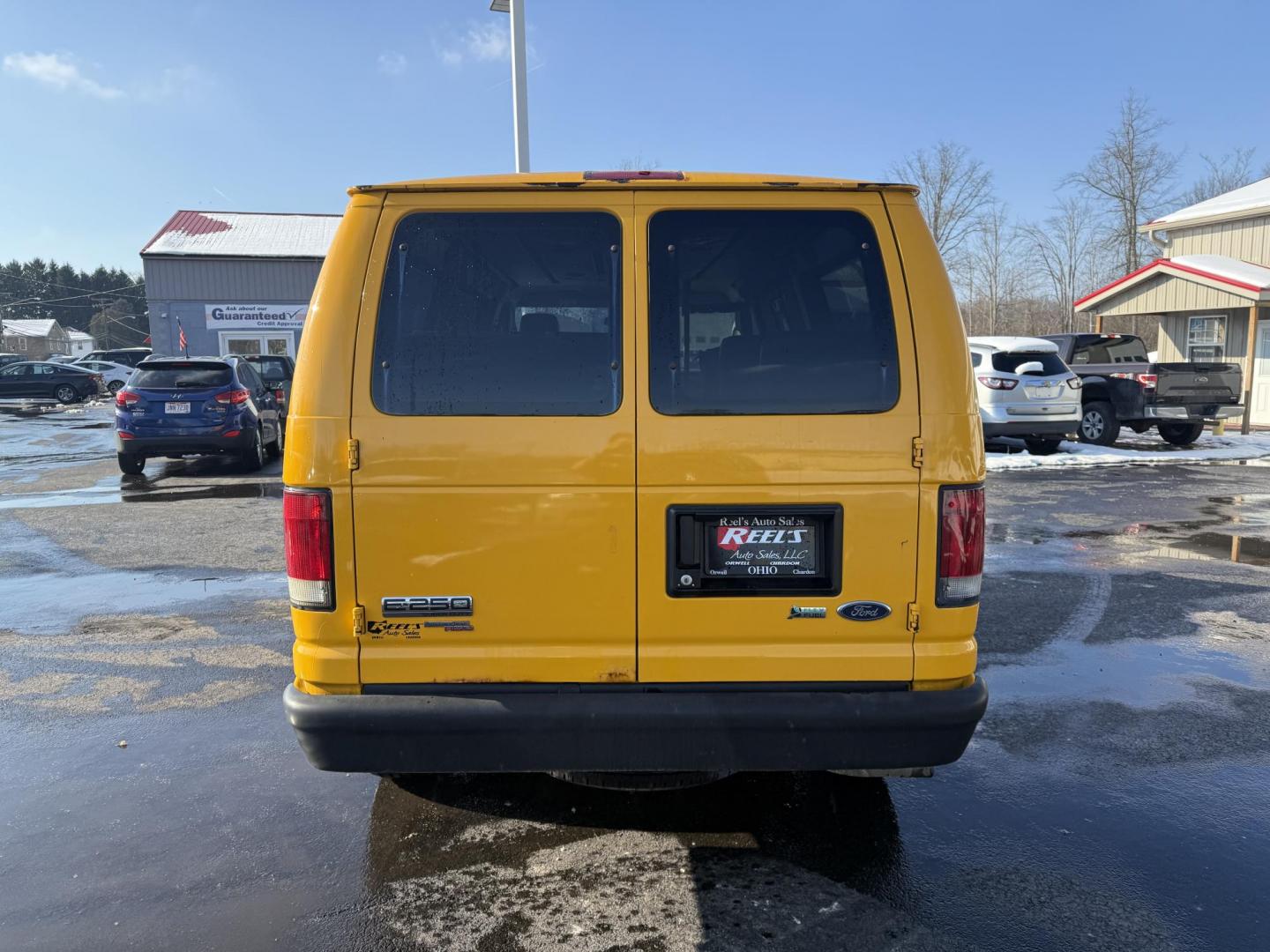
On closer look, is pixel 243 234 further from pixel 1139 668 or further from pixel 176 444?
pixel 1139 668

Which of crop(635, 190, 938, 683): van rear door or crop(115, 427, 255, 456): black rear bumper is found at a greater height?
crop(635, 190, 938, 683): van rear door

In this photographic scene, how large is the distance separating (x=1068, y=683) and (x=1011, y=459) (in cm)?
1066

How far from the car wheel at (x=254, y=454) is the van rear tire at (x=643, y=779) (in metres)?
11.8

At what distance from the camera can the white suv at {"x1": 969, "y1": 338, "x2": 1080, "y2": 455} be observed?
14812 mm

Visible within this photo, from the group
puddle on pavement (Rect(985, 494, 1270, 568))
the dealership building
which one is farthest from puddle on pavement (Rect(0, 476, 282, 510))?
the dealership building

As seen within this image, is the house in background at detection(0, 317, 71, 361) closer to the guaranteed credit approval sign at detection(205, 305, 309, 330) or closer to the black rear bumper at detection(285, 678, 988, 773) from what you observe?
the guaranteed credit approval sign at detection(205, 305, 309, 330)

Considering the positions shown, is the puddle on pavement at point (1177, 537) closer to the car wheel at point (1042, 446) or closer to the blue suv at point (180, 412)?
the car wheel at point (1042, 446)

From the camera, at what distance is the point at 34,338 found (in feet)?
298

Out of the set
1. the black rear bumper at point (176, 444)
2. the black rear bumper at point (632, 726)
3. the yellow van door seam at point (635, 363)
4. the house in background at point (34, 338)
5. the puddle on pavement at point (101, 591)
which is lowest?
the puddle on pavement at point (101, 591)

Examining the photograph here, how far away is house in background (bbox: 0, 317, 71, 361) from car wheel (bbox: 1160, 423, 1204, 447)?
9269 cm

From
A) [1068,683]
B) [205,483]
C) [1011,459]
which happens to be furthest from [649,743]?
[1011,459]

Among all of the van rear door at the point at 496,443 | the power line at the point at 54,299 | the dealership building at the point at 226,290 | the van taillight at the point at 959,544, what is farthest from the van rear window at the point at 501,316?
the power line at the point at 54,299

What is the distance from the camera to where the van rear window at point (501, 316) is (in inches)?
114

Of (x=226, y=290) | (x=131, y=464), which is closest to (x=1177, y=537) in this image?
(x=131, y=464)
